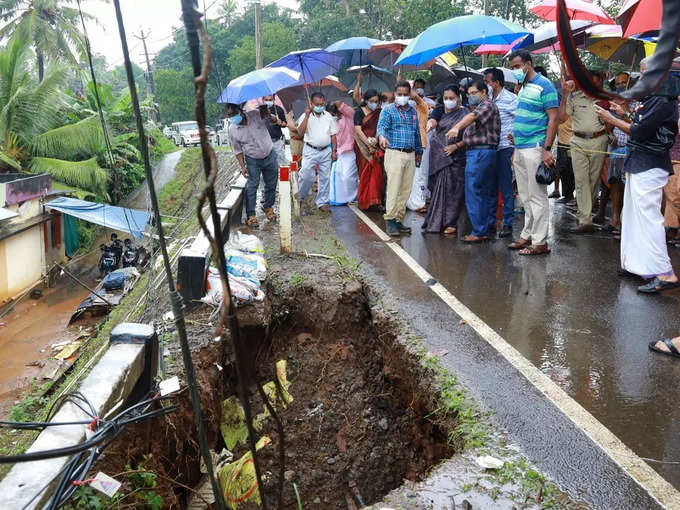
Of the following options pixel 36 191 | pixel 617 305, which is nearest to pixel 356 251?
pixel 617 305

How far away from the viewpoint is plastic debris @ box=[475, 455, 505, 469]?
3.11 meters

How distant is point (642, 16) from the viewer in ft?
19.7

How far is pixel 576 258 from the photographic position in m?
7.00

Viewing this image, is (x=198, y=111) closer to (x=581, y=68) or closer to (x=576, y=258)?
(x=581, y=68)

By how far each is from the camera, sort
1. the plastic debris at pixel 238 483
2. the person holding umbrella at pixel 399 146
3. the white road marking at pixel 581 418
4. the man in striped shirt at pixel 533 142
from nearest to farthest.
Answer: the white road marking at pixel 581 418, the plastic debris at pixel 238 483, the man in striped shirt at pixel 533 142, the person holding umbrella at pixel 399 146

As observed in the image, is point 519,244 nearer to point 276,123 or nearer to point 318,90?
point 276,123

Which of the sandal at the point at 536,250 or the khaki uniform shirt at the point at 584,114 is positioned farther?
the khaki uniform shirt at the point at 584,114

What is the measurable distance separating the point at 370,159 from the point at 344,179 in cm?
95

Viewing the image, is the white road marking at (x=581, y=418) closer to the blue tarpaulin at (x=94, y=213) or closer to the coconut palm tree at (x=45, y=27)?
the blue tarpaulin at (x=94, y=213)

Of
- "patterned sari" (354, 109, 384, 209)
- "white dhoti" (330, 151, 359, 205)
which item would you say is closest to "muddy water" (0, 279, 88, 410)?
"white dhoti" (330, 151, 359, 205)

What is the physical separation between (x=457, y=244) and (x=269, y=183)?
3384 mm

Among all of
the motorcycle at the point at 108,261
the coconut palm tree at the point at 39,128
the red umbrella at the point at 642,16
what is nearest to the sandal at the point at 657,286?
the red umbrella at the point at 642,16

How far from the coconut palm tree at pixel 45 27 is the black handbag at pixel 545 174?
1153 inches

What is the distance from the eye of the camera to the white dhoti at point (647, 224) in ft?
18.4
